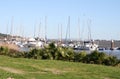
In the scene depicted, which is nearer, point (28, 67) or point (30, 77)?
point (30, 77)

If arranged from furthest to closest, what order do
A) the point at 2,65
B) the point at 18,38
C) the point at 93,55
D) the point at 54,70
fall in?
the point at 18,38 < the point at 93,55 < the point at 2,65 < the point at 54,70

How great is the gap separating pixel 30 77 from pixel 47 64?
17.9 feet

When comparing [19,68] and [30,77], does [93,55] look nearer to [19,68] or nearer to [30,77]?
[19,68]

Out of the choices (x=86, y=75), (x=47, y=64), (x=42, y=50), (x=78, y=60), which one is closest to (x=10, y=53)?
(x=42, y=50)

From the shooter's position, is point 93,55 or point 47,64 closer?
point 47,64

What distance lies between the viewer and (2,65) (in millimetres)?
21172

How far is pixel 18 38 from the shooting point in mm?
106812

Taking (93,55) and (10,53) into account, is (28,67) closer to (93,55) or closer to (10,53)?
(93,55)

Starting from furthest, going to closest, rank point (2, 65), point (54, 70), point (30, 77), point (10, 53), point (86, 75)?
point (10, 53), point (2, 65), point (54, 70), point (86, 75), point (30, 77)

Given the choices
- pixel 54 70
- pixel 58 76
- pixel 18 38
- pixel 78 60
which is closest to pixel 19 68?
pixel 54 70

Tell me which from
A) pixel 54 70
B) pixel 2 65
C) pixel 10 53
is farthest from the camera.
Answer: pixel 10 53

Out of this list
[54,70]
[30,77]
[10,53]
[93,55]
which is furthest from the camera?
[10,53]

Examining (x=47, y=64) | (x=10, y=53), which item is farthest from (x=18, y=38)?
(x=47, y=64)

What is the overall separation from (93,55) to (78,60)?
1159mm
